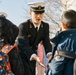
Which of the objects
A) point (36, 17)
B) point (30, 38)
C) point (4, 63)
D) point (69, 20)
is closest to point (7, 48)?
point (4, 63)

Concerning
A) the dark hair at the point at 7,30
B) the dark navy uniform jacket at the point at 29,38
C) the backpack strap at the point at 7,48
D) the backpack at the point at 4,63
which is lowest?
the dark navy uniform jacket at the point at 29,38

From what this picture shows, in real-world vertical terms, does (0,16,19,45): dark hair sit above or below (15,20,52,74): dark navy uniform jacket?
above

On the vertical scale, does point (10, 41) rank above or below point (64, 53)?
above

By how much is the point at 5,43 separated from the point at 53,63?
21.6 inches

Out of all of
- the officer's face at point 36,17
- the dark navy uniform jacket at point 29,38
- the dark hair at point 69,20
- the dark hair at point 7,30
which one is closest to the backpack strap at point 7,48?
the dark hair at point 7,30

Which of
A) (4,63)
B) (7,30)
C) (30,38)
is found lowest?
(30,38)

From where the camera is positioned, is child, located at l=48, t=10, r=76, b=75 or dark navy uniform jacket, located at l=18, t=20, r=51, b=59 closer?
child, located at l=48, t=10, r=76, b=75

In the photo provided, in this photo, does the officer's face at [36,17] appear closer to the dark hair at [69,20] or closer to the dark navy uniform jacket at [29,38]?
the dark navy uniform jacket at [29,38]

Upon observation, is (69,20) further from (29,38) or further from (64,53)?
(29,38)

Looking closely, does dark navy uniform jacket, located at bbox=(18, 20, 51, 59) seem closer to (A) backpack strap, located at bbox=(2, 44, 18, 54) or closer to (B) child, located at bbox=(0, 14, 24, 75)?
(B) child, located at bbox=(0, 14, 24, 75)

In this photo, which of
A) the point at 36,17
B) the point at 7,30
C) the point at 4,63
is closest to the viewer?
the point at 4,63

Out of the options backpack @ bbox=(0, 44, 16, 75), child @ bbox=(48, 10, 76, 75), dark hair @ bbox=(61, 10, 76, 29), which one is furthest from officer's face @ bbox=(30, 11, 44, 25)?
backpack @ bbox=(0, 44, 16, 75)

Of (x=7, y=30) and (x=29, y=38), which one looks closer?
(x=7, y=30)

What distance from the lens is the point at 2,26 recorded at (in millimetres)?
3102
